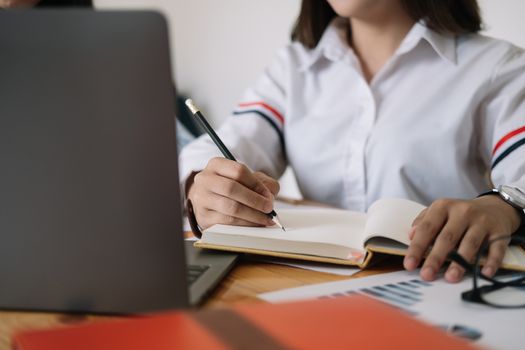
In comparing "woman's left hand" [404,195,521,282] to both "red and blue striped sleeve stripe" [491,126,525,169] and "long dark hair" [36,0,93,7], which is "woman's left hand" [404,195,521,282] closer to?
"red and blue striped sleeve stripe" [491,126,525,169]

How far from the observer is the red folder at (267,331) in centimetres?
34

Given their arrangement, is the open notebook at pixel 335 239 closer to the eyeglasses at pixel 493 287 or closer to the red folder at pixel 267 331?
the eyeglasses at pixel 493 287

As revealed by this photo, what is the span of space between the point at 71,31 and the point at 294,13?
189 centimetres

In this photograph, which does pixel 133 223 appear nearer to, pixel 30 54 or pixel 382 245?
pixel 30 54

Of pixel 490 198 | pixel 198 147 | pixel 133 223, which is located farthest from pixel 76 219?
pixel 198 147

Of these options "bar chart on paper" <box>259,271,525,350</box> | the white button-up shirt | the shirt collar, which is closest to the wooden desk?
"bar chart on paper" <box>259,271,525,350</box>

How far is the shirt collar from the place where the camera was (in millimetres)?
1093

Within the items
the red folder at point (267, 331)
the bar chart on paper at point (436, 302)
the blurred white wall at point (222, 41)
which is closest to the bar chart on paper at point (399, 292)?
the bar chart on paper at point (436, 302)

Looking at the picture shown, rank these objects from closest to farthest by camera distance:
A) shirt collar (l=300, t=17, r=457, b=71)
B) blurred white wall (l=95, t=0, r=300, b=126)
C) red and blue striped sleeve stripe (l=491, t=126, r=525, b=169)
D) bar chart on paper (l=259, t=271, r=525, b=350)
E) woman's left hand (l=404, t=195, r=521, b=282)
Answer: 1. bar chart on paper (l=259, t=271, r=525, b=350)
2. woman's left hand (l=404, t=195, r=521, b=282)
3. red and blue striped sleeve stripe (l=491, t=126, r=525, b=169)
4. shirt collar (l=300, t=17, r=457, b=71)
5. blurred white wall (l=95, t=0, r=300, b=126)

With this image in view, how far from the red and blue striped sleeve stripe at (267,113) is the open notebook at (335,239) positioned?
1.65 ft

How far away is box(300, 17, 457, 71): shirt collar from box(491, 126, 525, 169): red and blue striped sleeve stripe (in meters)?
0.19

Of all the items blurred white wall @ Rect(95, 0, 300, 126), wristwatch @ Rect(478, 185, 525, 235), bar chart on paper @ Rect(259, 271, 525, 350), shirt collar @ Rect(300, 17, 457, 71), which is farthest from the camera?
blurred white wall @ Rect(95, 0, 300, 126)

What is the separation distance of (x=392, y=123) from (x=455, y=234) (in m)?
0.49

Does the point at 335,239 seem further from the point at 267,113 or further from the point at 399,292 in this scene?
the point at 267,113
